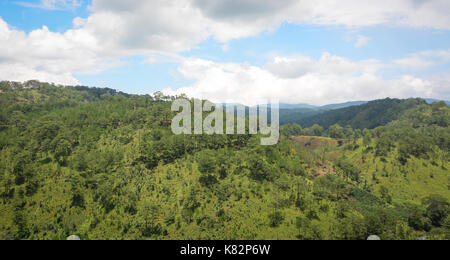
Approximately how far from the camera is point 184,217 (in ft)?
151

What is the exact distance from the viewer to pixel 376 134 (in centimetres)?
11938

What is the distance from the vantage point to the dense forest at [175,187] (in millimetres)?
43438

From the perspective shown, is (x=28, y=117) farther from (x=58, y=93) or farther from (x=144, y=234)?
(x=58, y=93)

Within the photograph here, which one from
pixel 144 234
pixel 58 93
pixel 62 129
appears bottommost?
pixel 144 234

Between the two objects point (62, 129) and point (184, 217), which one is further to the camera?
point (62, 129)

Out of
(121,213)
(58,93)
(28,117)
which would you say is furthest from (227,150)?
(58,93)

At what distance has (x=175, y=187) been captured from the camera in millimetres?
53906

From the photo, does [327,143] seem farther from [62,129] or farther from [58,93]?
[58,93]

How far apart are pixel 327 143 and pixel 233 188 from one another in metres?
105

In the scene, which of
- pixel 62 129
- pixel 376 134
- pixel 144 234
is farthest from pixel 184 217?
pixel 376 134

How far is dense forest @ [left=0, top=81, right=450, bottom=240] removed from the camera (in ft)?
143
